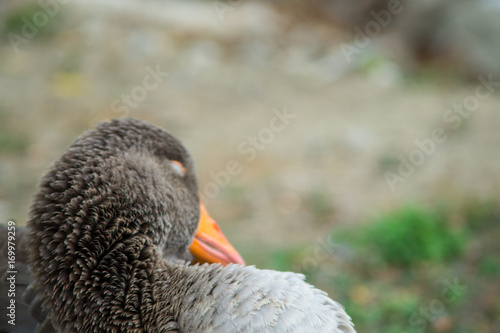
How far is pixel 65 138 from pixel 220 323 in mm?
5009

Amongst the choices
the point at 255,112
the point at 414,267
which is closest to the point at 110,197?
the point at 414,267

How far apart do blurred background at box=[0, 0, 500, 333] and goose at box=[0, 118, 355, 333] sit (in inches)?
77.5

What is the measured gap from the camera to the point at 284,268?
4.79 m

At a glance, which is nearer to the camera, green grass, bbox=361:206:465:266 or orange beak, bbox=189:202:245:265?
orange beak, bbox=189:202:245:265

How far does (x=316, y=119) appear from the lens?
7.68 meters

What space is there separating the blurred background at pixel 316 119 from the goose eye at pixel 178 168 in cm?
192

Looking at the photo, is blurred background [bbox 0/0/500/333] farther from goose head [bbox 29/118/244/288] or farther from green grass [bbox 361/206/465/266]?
goose head [bbox 29/118/244/288]

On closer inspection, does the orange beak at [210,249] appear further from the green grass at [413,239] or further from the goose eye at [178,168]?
the green grass at [413,239]

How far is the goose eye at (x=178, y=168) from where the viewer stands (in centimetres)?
315

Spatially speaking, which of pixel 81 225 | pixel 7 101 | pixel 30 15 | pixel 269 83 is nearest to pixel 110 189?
pixel 81 225

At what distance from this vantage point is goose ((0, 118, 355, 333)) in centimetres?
249

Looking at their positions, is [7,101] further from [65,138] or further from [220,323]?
[220,323]

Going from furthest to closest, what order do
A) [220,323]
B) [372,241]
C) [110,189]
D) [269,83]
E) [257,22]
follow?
[257,22] → [269,83] → [372,241] → [110,189] → [220,323]

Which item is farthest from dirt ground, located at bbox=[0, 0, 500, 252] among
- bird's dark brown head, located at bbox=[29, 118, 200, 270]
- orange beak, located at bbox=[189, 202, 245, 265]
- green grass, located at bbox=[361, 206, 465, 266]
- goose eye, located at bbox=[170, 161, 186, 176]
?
bird's dark brown head, located at bbox=[29, 118, 200, 270]
